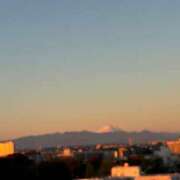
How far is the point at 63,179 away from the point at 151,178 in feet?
47.8

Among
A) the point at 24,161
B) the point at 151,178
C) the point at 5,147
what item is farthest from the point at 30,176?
the point at 5,147

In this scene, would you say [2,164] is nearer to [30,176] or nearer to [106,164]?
[30,176]

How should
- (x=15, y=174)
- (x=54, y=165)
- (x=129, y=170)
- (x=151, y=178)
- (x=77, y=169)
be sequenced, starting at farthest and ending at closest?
1. (x=77, y=169)
2. (x=54, y=165)
3. (x=15, y=174)
4. (x=129, y=170)
5. (x=151, y=178)

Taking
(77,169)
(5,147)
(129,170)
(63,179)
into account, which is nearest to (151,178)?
(129,170)

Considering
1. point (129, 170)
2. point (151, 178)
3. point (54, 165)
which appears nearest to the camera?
point (151, 178)

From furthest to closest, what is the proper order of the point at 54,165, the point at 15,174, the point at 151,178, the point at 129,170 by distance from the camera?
the point at 54,165 < the point at 15,174 < the point at 129,170 < the point at 151,178

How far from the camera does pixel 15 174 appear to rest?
160 feet

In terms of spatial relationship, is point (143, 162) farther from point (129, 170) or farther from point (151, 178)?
point (151, 178)

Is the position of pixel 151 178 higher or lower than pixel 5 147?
lower

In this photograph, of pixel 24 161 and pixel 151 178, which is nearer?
→ pixel 151 178

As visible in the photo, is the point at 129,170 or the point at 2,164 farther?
the point at 2,164

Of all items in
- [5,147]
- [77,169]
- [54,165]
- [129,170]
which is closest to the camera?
[129,170]

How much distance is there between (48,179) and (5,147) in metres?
66.8

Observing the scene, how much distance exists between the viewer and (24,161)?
57.3m
